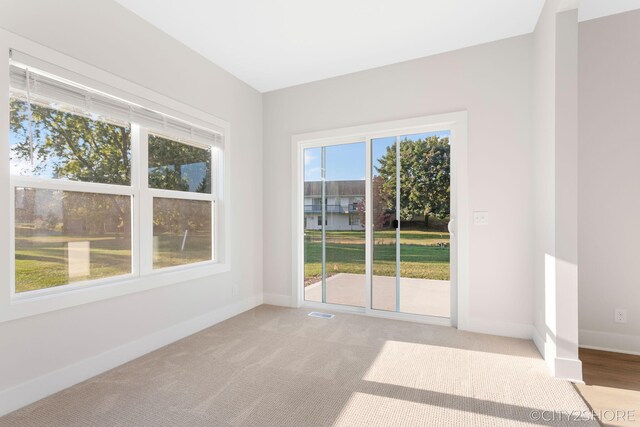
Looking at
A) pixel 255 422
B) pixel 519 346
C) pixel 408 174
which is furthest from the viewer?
pixel 408 174

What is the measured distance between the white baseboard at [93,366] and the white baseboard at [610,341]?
3468mm

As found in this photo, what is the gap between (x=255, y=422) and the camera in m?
1.70

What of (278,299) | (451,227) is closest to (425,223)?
(451,227)

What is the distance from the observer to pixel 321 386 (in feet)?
6.77

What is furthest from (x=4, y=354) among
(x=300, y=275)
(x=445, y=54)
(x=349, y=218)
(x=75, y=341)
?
(x=445, y=54)

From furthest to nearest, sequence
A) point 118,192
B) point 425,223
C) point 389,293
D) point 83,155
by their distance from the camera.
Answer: point 389,293
point 425,223
point 118,192
point 83,155

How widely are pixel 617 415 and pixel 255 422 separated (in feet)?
6.69

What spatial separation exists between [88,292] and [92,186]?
77 cm

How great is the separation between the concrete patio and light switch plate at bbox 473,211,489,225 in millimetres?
711

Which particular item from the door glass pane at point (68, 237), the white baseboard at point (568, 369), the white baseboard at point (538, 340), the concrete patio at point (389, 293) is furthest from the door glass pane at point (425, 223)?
the door glass pane at point (68, 237)

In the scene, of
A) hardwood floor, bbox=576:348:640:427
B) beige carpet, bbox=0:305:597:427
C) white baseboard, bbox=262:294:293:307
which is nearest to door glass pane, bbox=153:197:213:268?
beige carpet, bbox=0:305:597:427

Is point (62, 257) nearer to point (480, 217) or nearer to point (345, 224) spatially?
point (345, 224)

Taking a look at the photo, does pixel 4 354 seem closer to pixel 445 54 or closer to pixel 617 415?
pixel 617 415

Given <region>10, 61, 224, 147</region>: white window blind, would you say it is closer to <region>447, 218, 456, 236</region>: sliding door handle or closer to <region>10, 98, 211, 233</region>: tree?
<region>10, 98, 211, 233</region>: tree
